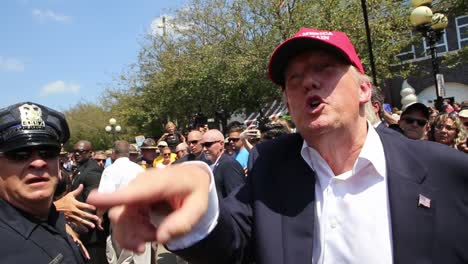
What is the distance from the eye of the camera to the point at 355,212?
66.2 inches

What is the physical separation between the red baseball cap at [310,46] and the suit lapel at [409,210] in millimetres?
455

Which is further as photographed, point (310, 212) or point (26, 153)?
point (26, 153)

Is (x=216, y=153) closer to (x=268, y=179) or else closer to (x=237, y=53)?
(x=268, y=179)

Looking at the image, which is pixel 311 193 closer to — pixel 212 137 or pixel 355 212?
pixel 355 212

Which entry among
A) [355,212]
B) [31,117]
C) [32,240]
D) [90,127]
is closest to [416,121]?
[355,212]

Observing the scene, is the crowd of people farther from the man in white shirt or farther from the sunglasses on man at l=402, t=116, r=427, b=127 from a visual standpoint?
the man in white shirt

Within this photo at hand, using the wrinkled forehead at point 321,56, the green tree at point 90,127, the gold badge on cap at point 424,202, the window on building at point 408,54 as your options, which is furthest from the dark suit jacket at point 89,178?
the green tree at point 90,127

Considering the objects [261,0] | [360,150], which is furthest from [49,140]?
[261,0]

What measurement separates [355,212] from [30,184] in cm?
153

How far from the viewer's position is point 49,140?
7.44 feet

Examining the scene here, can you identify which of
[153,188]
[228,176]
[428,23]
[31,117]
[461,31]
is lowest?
[228,176]

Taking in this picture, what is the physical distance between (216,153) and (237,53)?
17.1 m

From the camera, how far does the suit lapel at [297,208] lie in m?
1.64

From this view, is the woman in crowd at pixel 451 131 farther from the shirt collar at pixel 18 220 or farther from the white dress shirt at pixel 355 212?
the shirt collar at pixel 18 220
